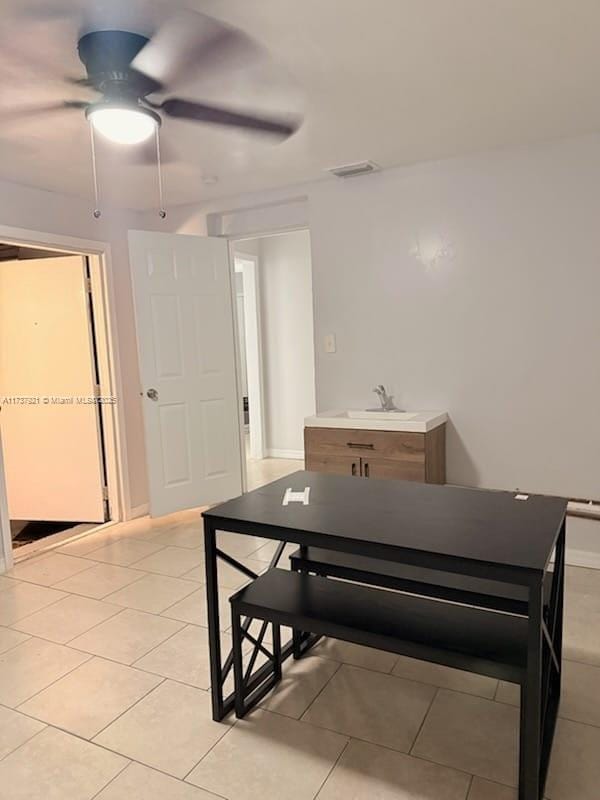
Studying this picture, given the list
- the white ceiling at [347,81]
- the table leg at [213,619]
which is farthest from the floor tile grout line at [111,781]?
the white ceiling at [347,81]

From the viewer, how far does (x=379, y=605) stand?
1.95 metres

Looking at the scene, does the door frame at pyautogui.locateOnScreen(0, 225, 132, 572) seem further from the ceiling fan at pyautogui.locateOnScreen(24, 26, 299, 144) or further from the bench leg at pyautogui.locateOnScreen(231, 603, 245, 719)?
the bench leg at pyautogui.locateOnScreen(231, 603, 245, 719)

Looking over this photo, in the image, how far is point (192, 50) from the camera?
195 cm

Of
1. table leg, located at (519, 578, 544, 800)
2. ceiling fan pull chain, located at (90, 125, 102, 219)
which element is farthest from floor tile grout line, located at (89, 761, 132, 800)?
ceiling fan pull chain, located at (90, 125, 102, 219)

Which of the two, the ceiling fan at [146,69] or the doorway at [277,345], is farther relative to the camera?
the doorway at [277,345]

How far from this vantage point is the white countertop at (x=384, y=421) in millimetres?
3201

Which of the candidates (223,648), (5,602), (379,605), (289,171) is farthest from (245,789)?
(289,171)

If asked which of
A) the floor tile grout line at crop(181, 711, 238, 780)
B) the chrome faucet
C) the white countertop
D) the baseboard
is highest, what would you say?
the chrome faucet

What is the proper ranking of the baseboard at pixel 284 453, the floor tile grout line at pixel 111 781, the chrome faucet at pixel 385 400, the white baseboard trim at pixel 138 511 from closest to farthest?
1. the floor tile grout line at pixel 111 781
2. the chrome faucet at pixel 385 400
3. the white baseboard trim at pixel 138 511
4. the baseboard at pixel 284 453

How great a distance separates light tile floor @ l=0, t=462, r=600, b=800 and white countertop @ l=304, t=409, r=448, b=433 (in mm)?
1175

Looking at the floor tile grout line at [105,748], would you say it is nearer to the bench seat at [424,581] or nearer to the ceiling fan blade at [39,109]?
the bench seat at [424,581]

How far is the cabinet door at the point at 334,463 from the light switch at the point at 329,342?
31.0 inches

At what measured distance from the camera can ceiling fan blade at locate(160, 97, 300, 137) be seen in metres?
2.40

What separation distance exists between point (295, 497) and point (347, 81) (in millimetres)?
1673
